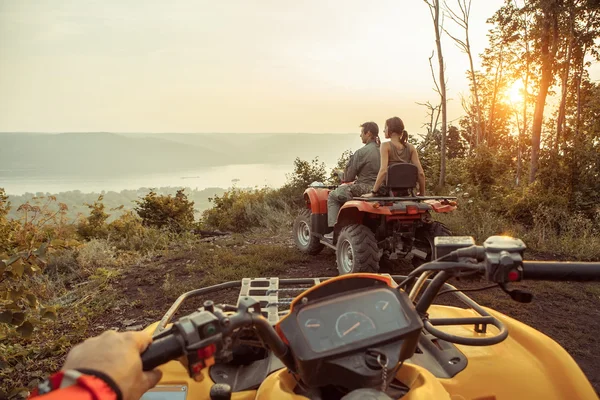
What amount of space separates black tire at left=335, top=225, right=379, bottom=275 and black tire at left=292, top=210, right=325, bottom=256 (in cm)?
134

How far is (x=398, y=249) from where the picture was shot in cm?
567

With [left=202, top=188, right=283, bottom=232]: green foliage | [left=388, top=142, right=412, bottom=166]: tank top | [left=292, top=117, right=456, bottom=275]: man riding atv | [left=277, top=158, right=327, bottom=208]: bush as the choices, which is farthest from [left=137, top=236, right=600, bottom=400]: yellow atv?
[left=277, top=158, right=327, bottom=208]: bush

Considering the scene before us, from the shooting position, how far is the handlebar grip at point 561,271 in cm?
117

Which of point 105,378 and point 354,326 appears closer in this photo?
point 105,378

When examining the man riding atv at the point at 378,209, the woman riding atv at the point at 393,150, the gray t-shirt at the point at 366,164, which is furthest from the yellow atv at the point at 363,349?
the gray t-shirt at the point at 366,164

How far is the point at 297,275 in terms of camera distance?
630cm

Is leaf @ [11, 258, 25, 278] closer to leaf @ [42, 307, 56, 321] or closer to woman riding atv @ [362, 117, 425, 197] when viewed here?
leaf @ [42, 307, 56, 321]

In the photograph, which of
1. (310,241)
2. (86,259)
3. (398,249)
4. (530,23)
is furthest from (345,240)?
(530,23)

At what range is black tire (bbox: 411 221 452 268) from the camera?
17.8 ft

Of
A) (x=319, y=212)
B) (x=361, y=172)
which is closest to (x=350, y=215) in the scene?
(x=361, y=172)

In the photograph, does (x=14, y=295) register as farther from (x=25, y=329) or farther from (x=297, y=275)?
(x=297, y=275)

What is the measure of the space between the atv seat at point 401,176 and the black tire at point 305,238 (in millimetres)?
1804

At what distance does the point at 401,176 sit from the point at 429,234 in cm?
80

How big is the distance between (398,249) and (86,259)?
16.8 feet
